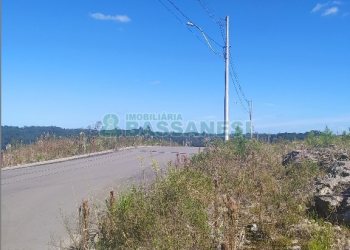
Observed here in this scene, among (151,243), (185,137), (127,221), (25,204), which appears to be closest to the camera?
(151,243)

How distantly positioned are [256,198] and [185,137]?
44.4 meters

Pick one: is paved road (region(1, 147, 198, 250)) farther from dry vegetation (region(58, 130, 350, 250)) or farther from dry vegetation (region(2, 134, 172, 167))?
dry vegetation (region(2, 134, 172, 167))

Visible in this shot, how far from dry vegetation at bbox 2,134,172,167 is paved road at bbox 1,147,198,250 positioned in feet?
10.8

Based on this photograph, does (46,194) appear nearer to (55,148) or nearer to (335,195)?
(335,195)

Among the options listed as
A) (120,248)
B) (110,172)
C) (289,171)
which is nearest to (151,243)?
(120,248)

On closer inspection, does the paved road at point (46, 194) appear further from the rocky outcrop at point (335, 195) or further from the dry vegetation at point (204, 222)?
the rocky outcrop at point (335, 195)

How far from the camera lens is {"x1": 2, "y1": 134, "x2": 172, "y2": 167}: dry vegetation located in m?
24.2

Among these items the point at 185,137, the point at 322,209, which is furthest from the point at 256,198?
the point at 185,137

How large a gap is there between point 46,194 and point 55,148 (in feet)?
52.4

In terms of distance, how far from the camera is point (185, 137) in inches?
2116

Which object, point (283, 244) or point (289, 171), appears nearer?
point (283, 244)

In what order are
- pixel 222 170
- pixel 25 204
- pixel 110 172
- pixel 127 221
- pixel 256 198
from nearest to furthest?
pixel 127 221 < pixel 256 198 < pixel 25 204 < pixel 222 170 < pixel 110 172

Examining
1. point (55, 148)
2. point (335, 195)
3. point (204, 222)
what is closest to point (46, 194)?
point (335, 195)

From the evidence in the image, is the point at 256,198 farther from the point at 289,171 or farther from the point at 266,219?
the point at 289,171
